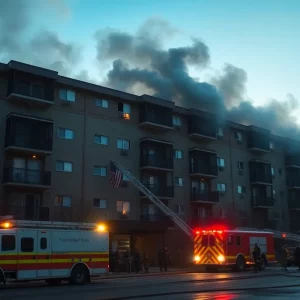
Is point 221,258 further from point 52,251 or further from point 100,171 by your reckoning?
point 100,171

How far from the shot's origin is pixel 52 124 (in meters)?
37.4

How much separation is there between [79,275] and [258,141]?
1516 inches

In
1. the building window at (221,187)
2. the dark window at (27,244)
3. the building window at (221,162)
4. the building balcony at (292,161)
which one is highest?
the building balcony at (292,161)

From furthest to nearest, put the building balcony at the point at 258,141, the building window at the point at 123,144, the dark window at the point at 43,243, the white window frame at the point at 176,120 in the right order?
the building balcony at the point at 258,141
the white window frame at the point at 176,120
the building window at the point at 123,144
the dark window at the point at 43,243

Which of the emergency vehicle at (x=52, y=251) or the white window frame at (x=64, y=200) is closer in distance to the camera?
the emergency vehicle at (x=52, y=251)

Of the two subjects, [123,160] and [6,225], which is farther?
[123,160]

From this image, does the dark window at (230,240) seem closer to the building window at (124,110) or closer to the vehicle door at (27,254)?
the vehicle door at (27,254)

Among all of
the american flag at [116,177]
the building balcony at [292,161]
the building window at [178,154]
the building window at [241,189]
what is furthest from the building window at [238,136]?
the american flag at [116,177]

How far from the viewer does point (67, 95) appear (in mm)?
40062

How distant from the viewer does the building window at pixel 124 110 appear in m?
43.8

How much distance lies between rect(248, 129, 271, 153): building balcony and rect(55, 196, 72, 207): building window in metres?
25.3

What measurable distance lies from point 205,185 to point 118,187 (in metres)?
12.4

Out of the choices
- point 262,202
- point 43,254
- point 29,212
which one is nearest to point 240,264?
point 43,254

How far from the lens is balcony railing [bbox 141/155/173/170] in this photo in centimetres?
4381
